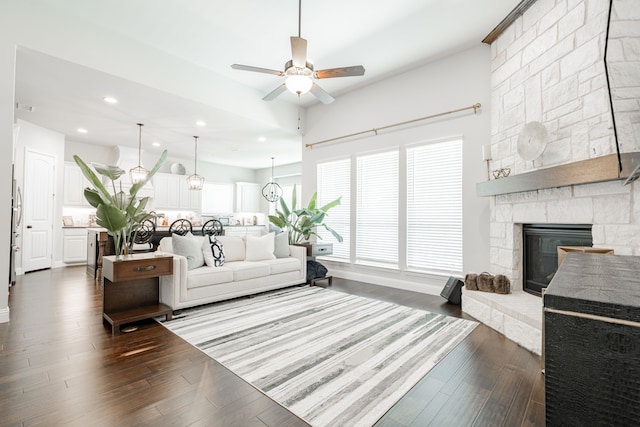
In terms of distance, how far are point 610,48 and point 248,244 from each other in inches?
161

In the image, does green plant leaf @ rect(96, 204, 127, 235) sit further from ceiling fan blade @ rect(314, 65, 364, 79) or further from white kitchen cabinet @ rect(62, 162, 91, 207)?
white kitchen cabinet @ rect(62, 162, 91, 207)

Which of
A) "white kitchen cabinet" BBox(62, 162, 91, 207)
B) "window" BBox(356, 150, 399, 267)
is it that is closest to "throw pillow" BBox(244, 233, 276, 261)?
"window" BBox(356, 150, 399, 267)

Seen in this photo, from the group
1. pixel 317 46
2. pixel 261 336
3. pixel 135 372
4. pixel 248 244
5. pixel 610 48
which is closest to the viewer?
pixel 610 48

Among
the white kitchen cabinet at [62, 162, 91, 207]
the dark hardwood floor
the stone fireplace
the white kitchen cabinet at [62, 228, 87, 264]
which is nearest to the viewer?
the dark hardwood floor

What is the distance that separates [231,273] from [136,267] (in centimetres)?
112

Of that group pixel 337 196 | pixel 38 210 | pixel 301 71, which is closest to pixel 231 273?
pixel 301 71

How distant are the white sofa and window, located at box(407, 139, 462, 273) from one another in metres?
1.82

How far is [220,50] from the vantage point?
4012mm

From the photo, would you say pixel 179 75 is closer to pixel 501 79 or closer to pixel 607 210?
pixel 501 79

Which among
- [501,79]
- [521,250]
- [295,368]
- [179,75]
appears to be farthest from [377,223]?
[179,75]

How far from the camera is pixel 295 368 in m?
2.16

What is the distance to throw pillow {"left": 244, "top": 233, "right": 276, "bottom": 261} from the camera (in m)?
4.41

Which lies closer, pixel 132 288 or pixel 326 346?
pixel 326 346

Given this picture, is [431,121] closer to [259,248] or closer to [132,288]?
[259,248]
